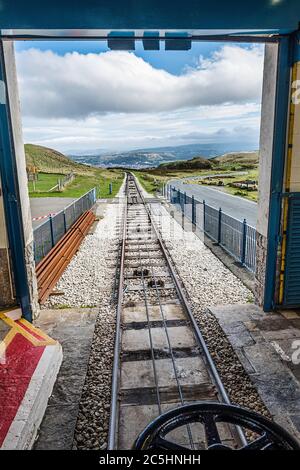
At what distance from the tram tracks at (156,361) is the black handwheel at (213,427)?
1.61 m

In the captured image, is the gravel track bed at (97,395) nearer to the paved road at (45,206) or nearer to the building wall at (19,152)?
the building wall at (19,152)

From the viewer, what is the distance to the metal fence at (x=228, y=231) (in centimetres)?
1038

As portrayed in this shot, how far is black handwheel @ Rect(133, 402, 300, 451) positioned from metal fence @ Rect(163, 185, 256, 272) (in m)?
7.55

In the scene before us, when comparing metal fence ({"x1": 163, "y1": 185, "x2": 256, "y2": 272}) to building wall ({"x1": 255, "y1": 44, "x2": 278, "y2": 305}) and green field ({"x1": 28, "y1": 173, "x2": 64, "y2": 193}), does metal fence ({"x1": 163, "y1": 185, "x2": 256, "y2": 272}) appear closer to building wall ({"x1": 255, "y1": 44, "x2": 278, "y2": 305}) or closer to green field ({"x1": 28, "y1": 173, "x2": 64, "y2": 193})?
building wall ({"x1": 255, "y1": 44, "x2": 278, "y2": 305})

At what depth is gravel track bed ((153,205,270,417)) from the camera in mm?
5031

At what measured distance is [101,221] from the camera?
18.6 metres

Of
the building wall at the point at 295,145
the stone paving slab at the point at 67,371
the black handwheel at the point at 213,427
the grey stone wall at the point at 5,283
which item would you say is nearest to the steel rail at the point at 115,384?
the stone paving slab at the point at 67,371

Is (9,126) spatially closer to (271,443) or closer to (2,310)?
(2,310)

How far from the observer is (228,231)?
12336 millimetres

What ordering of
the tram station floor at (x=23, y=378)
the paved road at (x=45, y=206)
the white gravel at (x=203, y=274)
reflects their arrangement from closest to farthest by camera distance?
the tram station floor at (x=23, y=378), the white gravel at (x=203, y=274), the paved road at (x=45, y=206)

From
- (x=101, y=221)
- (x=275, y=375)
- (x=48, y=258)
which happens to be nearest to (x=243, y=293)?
(x=275, y=375)
